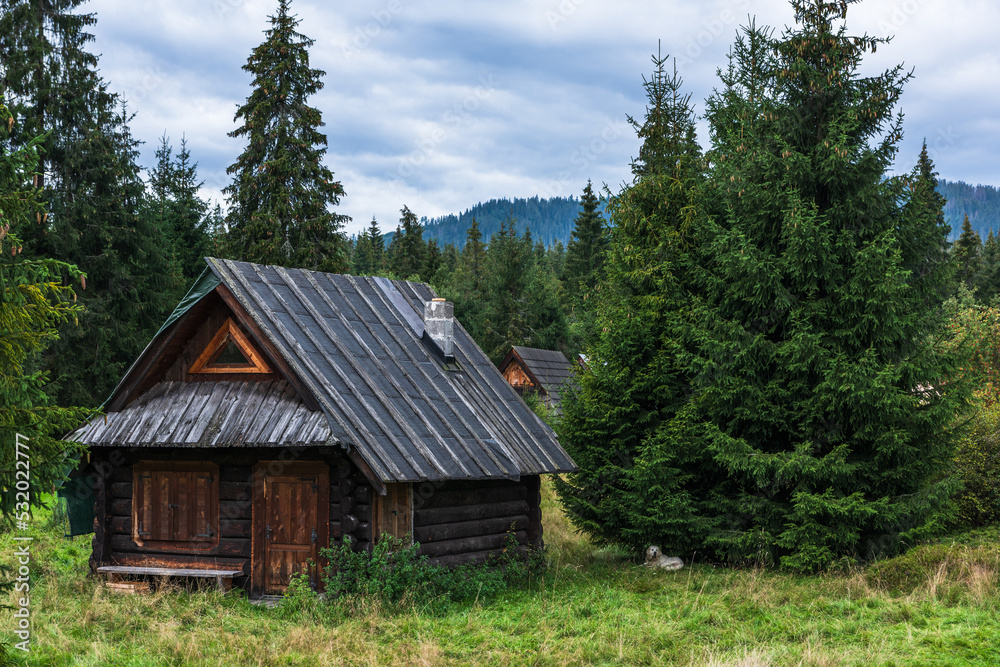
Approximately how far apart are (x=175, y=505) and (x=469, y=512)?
4820 millimetres

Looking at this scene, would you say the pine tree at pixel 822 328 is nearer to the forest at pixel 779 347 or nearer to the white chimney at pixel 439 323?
the forest at pixel 779 347

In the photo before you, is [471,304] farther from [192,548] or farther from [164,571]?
[164,571]

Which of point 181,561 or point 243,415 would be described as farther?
point 181,561

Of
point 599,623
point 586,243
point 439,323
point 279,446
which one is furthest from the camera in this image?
point 586,243

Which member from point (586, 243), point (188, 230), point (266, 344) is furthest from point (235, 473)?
point (586, 243)

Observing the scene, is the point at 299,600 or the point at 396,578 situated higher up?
the point at 396,578

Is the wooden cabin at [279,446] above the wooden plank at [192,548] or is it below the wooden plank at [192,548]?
above

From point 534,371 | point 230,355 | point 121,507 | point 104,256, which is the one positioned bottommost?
point 121,507

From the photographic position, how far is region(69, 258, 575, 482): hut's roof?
513 inches

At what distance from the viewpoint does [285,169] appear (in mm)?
28906

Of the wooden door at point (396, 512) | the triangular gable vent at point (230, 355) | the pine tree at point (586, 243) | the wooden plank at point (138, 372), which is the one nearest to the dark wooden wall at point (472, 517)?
the wooden door at point (396, 512)

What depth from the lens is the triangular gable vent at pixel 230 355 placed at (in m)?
14.2

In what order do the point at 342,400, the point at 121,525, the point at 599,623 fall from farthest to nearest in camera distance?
1. the point at 121,525
2. the point at 342,400
3. the point at 599,623

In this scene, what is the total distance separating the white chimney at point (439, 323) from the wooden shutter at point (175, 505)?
479cm
